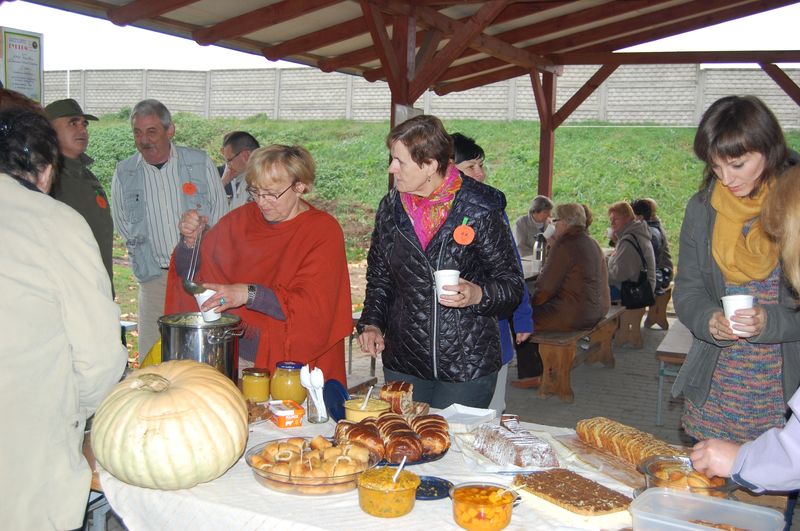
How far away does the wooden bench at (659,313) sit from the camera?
31.5 feet

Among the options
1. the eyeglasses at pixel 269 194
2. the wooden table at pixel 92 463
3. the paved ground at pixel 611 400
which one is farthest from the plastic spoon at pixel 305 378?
the paved ground at pixel 611 400

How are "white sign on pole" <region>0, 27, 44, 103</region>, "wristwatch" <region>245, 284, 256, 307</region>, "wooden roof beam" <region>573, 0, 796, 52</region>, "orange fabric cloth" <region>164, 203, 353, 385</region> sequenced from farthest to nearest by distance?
"wooden roof beam" <region>573, 0, 796, 52</region>
"white sign on pole" <region>0, 27, 44, 103</region>
"orange fabric cloth" <region>164, 203, 353, 385</region>
"wristwatch" <region>245, 284, 256, 307</region>

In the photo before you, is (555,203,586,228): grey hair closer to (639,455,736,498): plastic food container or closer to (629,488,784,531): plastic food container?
(639,455,736,498): plastic food container

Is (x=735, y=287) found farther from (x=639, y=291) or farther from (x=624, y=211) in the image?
(x=624, y=211)

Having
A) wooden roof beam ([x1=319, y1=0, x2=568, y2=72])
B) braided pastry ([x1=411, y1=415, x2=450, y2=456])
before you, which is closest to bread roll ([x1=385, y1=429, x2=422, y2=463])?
braided pastry ([x1=411, y1=415, x2=450, y2=456])

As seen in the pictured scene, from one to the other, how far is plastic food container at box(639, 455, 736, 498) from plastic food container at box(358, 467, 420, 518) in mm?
589

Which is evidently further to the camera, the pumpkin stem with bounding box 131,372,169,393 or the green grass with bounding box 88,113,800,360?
the green grass with bounding box 88,113,800,360

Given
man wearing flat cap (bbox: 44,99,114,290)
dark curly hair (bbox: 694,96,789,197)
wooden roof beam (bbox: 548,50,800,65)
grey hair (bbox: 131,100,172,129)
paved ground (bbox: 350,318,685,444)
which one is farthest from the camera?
wooden roof beam (bbox: 548,50,800,65)

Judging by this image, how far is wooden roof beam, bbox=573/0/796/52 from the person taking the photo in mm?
10984

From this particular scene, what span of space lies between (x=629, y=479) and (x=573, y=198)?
1656 centimetres

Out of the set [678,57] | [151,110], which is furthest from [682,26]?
[151,110]

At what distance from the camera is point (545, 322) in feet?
21.7

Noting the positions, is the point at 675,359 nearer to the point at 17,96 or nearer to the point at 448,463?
the point at 448,463

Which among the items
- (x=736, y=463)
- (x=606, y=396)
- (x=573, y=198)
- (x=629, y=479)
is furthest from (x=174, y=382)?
(x=573, y=198)
